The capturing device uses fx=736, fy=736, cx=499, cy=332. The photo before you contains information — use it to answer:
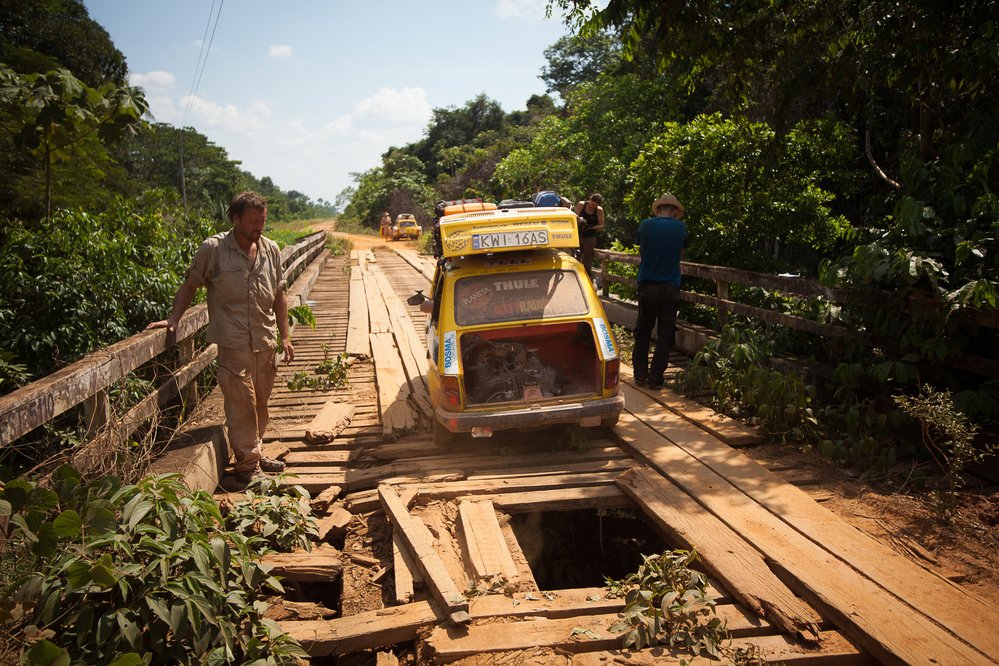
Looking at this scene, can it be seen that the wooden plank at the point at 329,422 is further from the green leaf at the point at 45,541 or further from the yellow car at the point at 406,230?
the yellow car at the point at 406,230

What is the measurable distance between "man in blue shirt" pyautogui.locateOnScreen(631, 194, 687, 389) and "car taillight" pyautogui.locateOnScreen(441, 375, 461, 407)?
9.39 feet

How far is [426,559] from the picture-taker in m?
4.32

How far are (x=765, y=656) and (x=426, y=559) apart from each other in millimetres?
1897

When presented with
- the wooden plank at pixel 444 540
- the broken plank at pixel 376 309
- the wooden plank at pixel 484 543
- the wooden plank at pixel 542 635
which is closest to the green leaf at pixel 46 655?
the wooden plank at pixel 542 635

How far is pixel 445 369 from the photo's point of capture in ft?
20.1

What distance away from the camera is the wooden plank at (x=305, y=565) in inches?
175

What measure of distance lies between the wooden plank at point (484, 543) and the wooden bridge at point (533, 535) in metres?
0.02

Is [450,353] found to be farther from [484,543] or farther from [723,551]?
[723,551]

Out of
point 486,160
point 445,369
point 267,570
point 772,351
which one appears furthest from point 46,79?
point 486,160

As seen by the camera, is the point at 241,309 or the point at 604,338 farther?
the point at 604,338

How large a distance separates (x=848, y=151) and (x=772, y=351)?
4.08 metres

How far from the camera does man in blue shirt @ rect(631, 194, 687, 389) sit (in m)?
7.97

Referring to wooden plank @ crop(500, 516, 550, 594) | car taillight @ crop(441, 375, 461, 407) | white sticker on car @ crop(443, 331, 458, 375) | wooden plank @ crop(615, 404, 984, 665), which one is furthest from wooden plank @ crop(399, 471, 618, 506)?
white sticker on car @ crop(443, 331, 458, 375)

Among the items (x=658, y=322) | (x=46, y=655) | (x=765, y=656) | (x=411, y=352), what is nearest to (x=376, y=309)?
(x=411, y=352)
